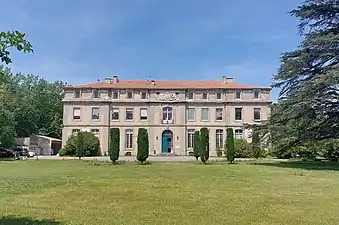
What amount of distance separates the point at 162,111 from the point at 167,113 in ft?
2.30

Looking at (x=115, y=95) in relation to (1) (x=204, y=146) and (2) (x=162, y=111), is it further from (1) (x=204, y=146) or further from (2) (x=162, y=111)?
(1) (x=204, y=146)

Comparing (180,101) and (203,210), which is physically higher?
(180,101)

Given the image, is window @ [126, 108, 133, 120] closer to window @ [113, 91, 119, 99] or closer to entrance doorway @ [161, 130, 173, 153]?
window @ [113, 91, 119, 99]

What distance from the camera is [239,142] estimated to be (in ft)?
149

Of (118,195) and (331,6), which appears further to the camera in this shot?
(331,6)

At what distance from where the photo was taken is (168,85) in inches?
2282

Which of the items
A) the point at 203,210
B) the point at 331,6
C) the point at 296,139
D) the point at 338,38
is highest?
the point at 331,6

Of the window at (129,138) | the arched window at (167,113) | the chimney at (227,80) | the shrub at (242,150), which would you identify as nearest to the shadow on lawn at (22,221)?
the shrub at (242,150)

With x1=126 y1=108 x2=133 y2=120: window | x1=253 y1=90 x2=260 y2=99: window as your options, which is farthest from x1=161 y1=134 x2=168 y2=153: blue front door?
x1=253 y1=90 x2=260 y2=99: window

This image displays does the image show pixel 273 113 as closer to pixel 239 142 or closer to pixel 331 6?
pixel 331 6

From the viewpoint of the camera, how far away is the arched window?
5625 centimetres

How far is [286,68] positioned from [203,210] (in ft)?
68.8

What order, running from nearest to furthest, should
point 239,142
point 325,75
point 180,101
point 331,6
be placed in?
point 325,75 < point 331,6 < point 239,142 < point 180,101

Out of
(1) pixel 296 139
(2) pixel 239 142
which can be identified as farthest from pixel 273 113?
(2) pixel 239 142
